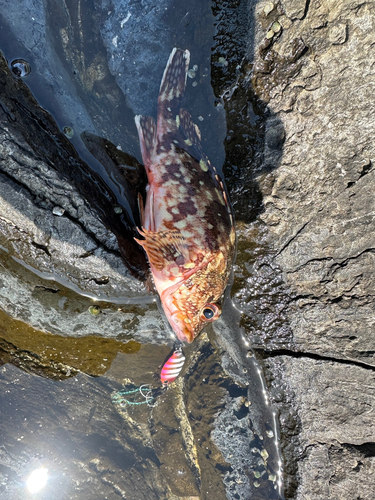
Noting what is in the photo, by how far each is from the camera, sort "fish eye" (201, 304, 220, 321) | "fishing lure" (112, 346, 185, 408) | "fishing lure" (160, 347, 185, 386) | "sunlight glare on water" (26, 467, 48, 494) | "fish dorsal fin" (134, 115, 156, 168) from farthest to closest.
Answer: "sunlight glare on water" (26, 467, 48, 494), "fishing lure" (112, 346, 185, 408), "fishing lure" (160, 347, 185, 386), "fish dorsal fin" (134, 115, 156, 168), "fish eye" (201, 304, 220, 321)

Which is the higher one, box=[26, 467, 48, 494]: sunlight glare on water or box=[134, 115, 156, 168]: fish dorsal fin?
box=[134, 115, 156, 168]: fish dorsal fin

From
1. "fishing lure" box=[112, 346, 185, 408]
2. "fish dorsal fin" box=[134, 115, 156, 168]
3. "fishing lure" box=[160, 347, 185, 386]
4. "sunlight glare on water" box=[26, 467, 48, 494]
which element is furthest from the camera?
"sunlight glare on water" box=[26, 467, 48, 494]

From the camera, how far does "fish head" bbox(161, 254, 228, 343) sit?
3.25 meters

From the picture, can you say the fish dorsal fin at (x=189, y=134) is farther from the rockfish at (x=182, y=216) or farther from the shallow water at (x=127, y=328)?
the shallow water at (x=127, y=328)

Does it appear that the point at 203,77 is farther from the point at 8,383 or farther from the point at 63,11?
the point at 8,383

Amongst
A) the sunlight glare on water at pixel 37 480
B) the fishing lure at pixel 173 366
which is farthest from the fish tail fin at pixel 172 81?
the sunlight glare on water at pixel 37 480

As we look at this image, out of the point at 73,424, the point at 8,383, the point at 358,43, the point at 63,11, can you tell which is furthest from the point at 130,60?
the point at 73,424

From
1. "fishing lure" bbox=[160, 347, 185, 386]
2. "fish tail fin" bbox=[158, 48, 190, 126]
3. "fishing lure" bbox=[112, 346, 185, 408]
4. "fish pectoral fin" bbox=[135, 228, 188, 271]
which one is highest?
"fish tail fin" bbox=[158, 48, 190, 126]

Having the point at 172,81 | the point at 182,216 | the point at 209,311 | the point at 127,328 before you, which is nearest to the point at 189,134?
the point at 172,81

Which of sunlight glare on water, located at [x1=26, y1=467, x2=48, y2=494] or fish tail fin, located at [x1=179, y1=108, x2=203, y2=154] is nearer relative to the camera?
fish tail fin, located at [x1=179, y1=108, x2=203, y2=154]

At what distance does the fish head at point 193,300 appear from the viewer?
128 inches

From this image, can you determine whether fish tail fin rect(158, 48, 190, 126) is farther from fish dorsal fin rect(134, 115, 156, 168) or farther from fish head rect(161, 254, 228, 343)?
fish head rect(161, 254, 228, 343)

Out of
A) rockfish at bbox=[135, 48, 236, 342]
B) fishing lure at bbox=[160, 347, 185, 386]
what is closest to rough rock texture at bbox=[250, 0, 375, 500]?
rockfish at bbox=[135, 48, 236, 342]

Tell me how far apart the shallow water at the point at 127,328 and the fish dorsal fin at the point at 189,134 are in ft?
0.45
